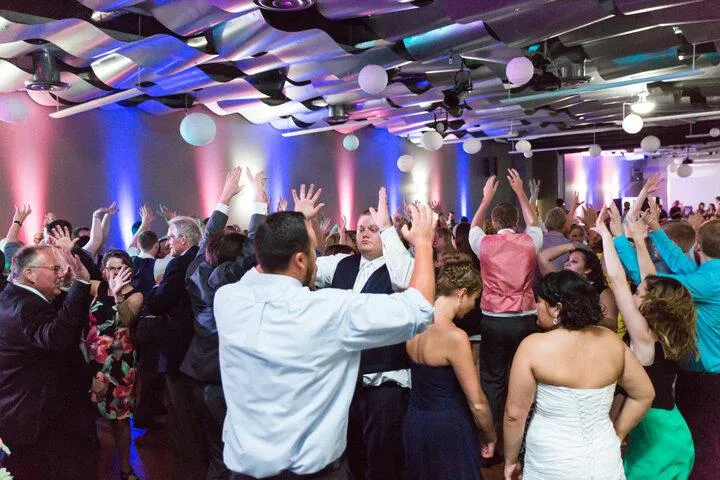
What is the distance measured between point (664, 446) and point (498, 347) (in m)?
1.69

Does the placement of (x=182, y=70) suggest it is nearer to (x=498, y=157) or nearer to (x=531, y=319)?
(x=531, y=319)

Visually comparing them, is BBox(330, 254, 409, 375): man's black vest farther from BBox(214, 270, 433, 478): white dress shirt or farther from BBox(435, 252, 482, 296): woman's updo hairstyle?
BBox(214, 270, 433, 478): white dress shirt

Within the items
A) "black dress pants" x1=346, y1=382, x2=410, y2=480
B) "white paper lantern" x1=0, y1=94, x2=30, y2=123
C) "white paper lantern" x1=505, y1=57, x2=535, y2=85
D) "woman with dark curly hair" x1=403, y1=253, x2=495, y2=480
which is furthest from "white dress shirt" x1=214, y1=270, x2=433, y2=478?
"white paper lantern" x1=0, y1=94, x2=30, y2=123

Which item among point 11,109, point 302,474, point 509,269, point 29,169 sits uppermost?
point 11,109

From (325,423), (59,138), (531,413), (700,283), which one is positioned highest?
(59,138)

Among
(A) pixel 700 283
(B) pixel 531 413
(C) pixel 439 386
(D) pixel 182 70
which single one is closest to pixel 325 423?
(C) pixel 439 386

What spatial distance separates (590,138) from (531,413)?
41.1ft

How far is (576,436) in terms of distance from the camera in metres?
1.98

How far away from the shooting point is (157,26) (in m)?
4.58

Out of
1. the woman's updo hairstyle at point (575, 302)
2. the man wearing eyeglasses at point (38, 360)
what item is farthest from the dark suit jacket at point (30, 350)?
the woman's updo hairstyle at point (575, 302)

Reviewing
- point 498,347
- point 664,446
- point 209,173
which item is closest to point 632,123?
point 498,347

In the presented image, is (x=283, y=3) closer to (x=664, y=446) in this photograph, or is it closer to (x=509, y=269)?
(x=509, y=269)

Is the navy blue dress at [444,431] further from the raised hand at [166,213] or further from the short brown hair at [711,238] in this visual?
the raised hand at [166,213]

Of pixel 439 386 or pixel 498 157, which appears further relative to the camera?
pixel 498 157
